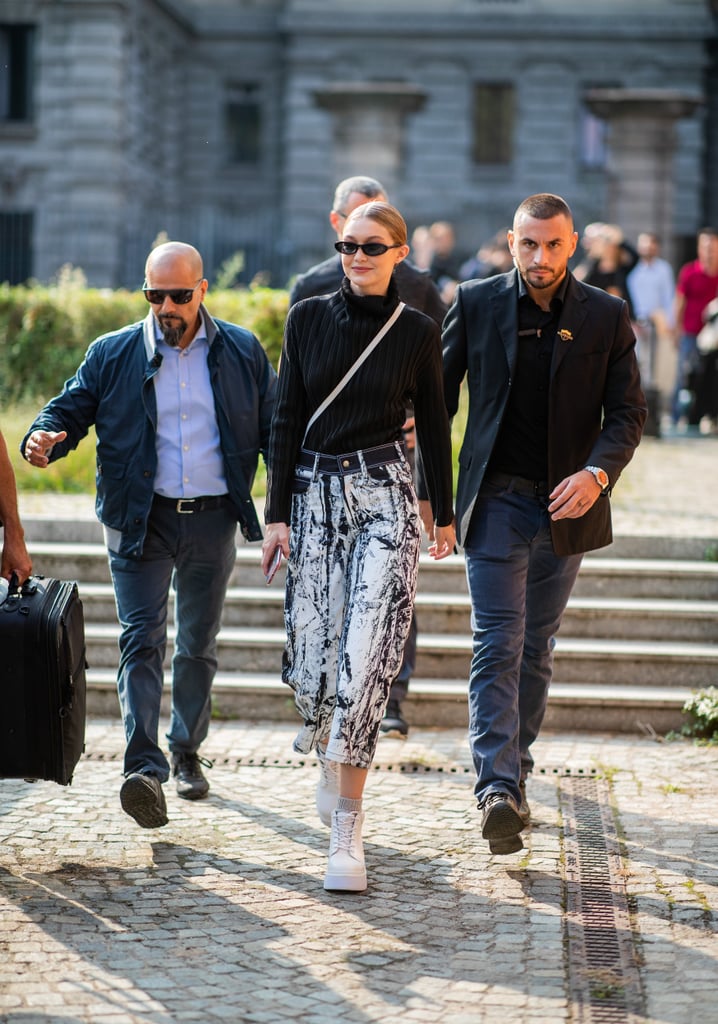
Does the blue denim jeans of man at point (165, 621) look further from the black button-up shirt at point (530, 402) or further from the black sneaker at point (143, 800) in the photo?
the black button-up shirt at point (530, 402)

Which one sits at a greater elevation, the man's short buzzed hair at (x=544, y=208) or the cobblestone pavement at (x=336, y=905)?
the man's short buzzed hair at (x=544, y=208)

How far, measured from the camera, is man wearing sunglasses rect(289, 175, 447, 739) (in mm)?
6930

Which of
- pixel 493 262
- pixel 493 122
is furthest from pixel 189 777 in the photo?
pixel 493 122

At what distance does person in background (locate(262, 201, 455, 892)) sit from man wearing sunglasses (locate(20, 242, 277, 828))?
664 millimetres

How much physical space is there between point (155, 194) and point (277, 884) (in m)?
32.3

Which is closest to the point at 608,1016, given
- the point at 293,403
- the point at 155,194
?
the point at 293,403

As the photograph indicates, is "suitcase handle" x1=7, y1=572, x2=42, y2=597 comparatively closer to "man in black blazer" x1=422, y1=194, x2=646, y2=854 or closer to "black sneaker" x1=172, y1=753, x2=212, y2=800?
"black sneaker" x1=172, y1=753, x2=212, y2=800

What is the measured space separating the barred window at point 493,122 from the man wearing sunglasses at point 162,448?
31.4 meters

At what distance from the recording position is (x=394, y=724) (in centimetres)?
734

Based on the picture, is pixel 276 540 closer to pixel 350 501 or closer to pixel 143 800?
pixel 350 501

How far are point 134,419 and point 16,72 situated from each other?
29510 mm

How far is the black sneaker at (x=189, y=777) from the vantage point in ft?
20.9

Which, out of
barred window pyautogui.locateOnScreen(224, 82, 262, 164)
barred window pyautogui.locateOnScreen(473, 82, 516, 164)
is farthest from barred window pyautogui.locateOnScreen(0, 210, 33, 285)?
barred window pyautogui.locateOnScreen(473, 82, 516, 164)

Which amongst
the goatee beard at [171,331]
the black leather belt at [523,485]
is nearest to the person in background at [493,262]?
the goatee beard at [171,331]
